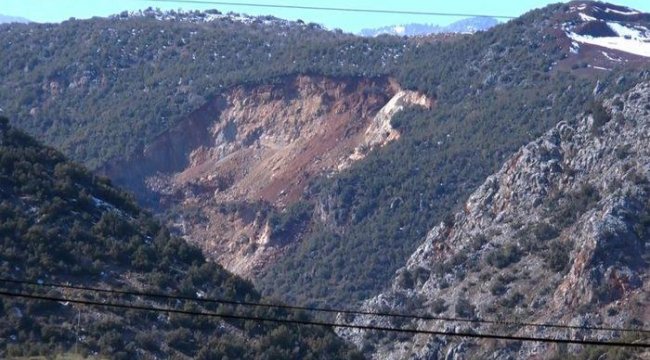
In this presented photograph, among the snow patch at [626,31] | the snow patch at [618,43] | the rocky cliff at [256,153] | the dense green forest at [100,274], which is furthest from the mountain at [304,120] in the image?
the dense green forest at [100,274]

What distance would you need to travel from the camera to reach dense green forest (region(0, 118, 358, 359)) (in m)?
38.0

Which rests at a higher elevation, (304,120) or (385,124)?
(385,124)

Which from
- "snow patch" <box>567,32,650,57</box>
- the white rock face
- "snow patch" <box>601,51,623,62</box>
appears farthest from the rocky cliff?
"snow patch" <box>567,32,650,57</box>

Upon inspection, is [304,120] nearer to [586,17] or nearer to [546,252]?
[586,17]

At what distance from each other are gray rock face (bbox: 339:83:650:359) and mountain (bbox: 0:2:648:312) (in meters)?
14.8

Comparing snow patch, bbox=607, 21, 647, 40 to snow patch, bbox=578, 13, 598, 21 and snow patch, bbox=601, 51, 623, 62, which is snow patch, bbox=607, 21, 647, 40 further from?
snow patch, bbox=601, 51, 623, 62

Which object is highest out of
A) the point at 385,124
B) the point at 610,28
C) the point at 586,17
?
the point at 586,17

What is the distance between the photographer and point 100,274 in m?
42.4

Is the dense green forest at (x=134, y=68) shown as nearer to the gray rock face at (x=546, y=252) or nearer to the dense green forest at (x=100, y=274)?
the gray rock face at (x=546, y=252)

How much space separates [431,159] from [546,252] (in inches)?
1251

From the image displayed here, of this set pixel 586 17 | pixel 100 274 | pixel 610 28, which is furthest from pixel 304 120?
pixel 100 274

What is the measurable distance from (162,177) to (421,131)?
2023 centimetres

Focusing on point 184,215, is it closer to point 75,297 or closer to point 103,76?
point 103,76

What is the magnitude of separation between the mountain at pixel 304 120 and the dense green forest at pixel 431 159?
133mm
